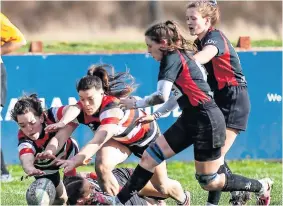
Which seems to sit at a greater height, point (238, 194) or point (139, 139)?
point (139, 139)

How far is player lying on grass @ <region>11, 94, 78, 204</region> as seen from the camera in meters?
8.20

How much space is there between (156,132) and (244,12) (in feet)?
65.6

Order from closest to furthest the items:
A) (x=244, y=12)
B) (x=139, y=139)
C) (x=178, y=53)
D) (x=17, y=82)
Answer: (x=178, y=53)
(x=139, y=139)
(x=17, y=82)
(x=244, y=12)

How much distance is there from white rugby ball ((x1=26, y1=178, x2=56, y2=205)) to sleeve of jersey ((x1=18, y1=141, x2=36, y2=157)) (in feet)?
0.98

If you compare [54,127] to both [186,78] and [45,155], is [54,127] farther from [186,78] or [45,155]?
[186,78]

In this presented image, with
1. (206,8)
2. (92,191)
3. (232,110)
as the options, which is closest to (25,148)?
(92,191)

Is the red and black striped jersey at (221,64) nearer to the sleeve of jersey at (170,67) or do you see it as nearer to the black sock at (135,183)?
the sleeve of jersey at (170,67)

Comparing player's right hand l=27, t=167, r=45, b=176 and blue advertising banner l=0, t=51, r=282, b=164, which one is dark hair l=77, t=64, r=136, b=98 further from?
blue advertising banner l=0, t=51, r=282, b=164

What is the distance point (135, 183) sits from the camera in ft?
26.8

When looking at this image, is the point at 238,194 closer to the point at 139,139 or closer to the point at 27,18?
the point at 139,139

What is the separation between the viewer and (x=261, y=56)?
1262 centimetres

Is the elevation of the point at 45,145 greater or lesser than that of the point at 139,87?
greater

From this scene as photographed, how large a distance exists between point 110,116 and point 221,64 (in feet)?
3.36

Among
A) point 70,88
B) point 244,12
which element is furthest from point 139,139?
point 244,12
